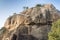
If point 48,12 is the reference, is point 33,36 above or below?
below

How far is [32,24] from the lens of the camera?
56656 millimetres

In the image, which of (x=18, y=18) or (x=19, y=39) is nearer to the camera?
(x=19, y=39)

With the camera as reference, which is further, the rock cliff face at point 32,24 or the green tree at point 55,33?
the rock cliff face at point 32,24

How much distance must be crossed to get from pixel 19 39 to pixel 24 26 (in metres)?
4.45

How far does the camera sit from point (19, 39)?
52.7 meters

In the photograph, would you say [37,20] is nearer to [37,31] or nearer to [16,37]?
[37,31]

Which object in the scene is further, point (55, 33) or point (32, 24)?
point (32, 24)

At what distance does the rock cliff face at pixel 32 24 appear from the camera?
175ft

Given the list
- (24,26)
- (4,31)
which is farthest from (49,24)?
(4,31)

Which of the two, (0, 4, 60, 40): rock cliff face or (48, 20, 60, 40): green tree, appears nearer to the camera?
(48, 20, 60, 40): green tree

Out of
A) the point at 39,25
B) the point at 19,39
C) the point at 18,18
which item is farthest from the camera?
the point at 18,18

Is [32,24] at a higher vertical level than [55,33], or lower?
higher

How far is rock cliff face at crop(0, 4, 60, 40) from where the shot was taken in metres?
53.5

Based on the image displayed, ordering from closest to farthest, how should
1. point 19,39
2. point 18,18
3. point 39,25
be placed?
point 19,39 < point 39,25 < point 18,18
